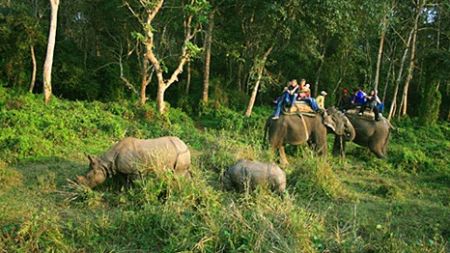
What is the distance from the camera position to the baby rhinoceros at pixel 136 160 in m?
8.45

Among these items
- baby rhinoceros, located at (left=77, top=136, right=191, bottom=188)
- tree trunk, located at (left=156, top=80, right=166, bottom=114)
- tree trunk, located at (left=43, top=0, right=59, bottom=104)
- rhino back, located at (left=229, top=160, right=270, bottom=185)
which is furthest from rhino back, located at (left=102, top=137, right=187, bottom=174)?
tree trunk, located at (left=156, top=80, right=166, bottom=114)

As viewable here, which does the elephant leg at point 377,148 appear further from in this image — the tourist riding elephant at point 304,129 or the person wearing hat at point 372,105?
the tourist riding elephant at point 304,129

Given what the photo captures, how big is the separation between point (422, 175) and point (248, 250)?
8203 millimetres

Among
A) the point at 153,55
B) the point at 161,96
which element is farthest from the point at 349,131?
the point at 153,55

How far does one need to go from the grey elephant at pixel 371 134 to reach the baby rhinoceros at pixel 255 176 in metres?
5.68

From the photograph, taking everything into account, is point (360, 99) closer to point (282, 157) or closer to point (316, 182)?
point (282, 157)

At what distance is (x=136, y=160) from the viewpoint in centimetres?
854

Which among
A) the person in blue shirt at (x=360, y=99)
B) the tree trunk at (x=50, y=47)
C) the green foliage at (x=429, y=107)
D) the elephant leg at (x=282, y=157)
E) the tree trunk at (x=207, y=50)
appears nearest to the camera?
the elephant leg at (x=282, y=157)

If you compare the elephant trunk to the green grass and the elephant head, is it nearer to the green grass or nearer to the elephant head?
the elephant head

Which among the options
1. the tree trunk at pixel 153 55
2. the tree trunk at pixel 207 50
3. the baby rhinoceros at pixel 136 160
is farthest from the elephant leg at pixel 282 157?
the tree trunk at pixel 207 50

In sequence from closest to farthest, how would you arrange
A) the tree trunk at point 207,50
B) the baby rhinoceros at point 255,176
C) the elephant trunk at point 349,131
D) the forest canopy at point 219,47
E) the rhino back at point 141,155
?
the rhino back at point 141,155 → the baby rhinoceros at point 255,176 → the elephant trunk at point 349,131 → the forest canopy at point 219,47 → the tree trunk at point 207,50

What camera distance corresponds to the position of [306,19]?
18547 mm

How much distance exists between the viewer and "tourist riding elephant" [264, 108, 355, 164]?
12555mm

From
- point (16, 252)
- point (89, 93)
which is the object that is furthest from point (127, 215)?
point (89, 93)
